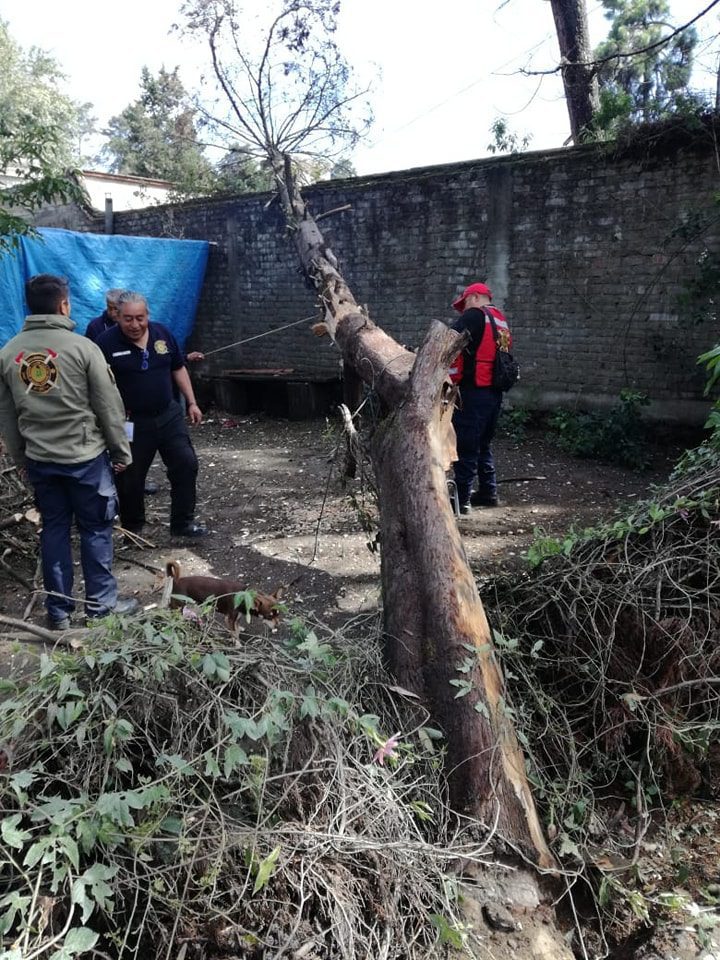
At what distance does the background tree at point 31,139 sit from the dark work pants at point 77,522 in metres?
2.08

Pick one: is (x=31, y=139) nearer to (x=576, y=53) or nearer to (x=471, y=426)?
(x=471, y=426)

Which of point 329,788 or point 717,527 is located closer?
point 329,788

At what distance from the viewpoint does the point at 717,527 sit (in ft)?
9.54

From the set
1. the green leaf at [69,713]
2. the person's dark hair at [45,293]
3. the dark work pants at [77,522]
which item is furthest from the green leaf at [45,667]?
the person's dark hair at [45,293]

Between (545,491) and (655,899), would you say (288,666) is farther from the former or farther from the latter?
(545,491)

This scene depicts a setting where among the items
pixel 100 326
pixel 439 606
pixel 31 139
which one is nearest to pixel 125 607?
pixel 439 606

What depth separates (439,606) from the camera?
252 centimetres

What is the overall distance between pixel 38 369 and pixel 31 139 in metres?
2.46

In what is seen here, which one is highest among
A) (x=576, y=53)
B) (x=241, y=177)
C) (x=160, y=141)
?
(x=160, y=141)

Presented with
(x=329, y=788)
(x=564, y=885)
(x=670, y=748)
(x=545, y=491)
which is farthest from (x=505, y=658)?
(x=545, y=491)

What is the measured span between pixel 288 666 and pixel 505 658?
99cm

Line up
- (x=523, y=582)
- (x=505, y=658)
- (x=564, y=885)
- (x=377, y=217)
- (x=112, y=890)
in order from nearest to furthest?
(x=112, y=890) → (x=564, y=885) → (x=505, y=658) → (x=523, y=582) → (x=377, y=217)

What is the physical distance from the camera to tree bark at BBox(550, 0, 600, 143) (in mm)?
8961

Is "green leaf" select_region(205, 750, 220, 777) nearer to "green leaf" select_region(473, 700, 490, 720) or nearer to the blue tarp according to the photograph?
"green leaf" select_region(473, 700, 490, 720)
